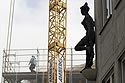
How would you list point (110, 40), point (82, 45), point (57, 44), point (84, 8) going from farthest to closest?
point (57, 44) < point (84, 8) < point (82, 45) < point (110, 40)

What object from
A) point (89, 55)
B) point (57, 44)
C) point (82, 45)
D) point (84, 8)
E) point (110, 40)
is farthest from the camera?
point (57, 44)

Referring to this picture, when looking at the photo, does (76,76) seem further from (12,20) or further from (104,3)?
(104,3)

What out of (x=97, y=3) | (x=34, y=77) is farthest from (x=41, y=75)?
(x=97, y=3)

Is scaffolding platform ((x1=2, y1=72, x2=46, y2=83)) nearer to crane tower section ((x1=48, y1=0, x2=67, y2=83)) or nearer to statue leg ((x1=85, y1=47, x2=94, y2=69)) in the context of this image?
crane tower section ((x1=48, y1=0, x2=67, y2=83))

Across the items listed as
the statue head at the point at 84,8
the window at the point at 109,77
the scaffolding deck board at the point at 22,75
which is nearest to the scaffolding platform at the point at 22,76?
the scaffolding deck board at the point at 22,75

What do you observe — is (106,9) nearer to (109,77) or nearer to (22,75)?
(109,77)

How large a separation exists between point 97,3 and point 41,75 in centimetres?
4133

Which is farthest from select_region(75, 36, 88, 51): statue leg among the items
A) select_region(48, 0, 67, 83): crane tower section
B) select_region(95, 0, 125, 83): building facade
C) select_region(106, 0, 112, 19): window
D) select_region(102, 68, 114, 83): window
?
select_region(48, 0, 67, 83): crane tower section

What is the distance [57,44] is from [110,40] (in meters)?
40.9

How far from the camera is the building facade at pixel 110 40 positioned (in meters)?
13.6

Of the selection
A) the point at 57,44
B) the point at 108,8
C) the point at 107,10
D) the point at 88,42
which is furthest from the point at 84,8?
the point at 57,44

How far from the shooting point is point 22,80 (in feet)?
192

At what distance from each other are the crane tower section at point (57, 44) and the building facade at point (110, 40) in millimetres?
37890

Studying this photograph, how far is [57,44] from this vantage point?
182 feet
